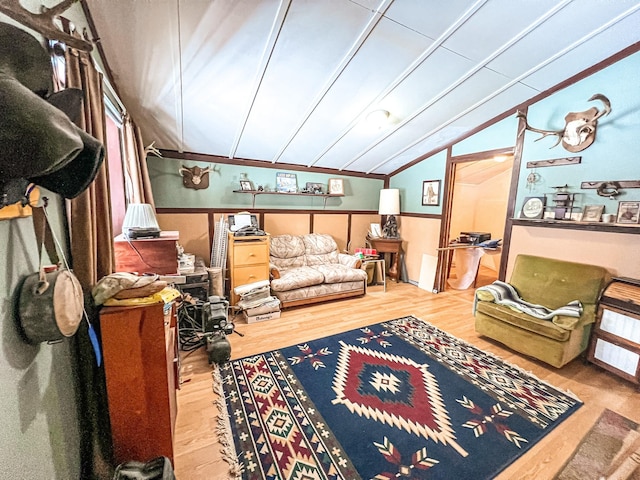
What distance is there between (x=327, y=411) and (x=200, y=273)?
1.88 meters

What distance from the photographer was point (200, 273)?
2832 millimetres

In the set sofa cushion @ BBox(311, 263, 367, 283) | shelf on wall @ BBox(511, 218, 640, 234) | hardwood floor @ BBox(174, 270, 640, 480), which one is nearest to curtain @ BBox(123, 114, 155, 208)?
hardwood floor @ BBox(174, 270, 640, 480)

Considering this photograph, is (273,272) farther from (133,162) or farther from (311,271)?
(133,162)

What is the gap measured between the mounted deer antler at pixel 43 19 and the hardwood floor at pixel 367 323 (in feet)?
6.22

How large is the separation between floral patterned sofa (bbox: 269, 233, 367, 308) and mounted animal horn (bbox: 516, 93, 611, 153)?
2693mm

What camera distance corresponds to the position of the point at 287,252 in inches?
159

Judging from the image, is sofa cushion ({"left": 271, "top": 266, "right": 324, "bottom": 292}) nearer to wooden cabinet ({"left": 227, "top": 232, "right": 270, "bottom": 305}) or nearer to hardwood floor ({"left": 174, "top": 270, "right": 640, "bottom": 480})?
wooden cabinet ({"left": 227, "top": 232, "right": 270, "bottom": 305})

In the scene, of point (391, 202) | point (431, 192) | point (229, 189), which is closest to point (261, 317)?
point (229, 189)

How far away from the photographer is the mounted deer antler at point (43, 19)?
69 centimetres

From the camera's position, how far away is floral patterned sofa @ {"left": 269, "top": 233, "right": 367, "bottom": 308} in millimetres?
3432

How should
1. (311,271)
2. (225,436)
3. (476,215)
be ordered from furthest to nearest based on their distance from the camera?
(476,215)
(311,271)
(225,436)

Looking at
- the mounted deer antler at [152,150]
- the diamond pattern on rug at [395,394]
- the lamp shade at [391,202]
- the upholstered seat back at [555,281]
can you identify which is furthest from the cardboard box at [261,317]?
the upholstered seat back at [555,281]

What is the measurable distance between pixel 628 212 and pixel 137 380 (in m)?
3.84

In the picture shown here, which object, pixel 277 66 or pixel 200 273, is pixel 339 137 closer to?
pixel 277 66
